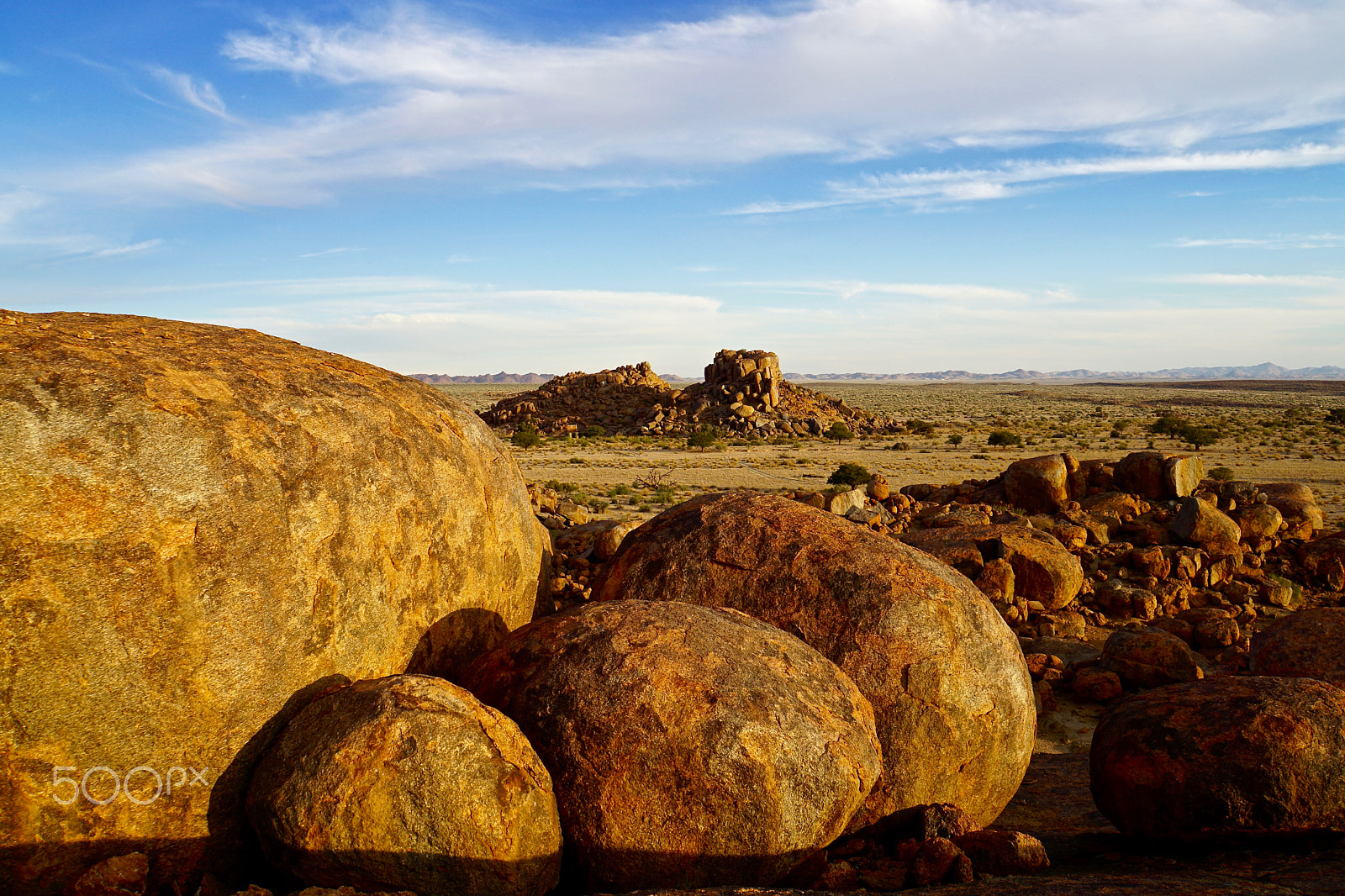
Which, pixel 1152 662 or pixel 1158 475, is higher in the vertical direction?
pixel 1158 475

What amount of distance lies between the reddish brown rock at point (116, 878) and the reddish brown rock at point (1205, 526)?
1316 centimetres

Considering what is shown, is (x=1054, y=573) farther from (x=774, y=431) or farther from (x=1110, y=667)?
(x=774, y=431)

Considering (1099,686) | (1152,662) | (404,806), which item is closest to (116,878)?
(404,806)

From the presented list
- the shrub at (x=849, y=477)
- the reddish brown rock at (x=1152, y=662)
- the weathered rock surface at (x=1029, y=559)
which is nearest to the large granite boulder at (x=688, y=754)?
the reddish brown rock at (x=1152, y=662)

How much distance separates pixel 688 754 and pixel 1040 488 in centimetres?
1296

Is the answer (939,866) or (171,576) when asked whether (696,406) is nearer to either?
(939,866)

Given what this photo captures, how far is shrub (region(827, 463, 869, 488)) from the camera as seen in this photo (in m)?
23.0

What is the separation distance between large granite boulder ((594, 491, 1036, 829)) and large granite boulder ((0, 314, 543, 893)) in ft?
5.41

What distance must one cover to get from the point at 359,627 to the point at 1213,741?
432 cm

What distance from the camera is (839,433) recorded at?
39.5m

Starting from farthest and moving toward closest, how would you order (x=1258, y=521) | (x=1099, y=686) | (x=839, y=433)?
(x=839, y=433) → (x=1258, y=521) → (x=1099, y=686)

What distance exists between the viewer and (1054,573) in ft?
33.4

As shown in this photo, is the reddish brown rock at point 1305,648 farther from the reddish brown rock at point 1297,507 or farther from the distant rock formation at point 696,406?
the distant rock formation at point 696,406

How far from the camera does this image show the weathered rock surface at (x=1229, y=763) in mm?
4191
